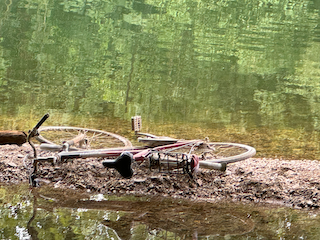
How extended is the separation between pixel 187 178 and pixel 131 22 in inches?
896

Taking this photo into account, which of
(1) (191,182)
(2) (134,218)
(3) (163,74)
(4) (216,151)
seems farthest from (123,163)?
(3) (163,74)

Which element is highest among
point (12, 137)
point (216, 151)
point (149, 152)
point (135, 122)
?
point (135, 122)

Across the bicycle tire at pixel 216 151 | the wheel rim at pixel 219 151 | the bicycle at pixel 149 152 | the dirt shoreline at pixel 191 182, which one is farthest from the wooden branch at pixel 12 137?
the wheel rim at pixel 219 151

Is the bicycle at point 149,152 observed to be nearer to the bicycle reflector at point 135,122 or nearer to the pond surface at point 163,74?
the bicycle reflector at point 135,122

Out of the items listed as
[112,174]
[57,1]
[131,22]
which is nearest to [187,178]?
[112,174]

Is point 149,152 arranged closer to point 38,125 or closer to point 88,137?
point 38,125

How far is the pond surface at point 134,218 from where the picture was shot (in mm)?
5281

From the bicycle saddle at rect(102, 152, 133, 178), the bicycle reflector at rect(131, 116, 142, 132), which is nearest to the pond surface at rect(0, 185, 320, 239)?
the bicycle saddle at rect(102, 152, 133, 178)

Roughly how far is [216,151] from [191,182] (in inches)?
46.8

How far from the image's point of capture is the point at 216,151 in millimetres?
7805

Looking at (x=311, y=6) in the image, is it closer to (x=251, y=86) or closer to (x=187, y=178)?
(x=251, y=86)

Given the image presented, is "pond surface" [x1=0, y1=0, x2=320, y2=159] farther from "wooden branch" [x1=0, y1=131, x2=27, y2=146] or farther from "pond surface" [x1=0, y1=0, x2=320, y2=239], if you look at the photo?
"wooden branch" [x1=0, y1=131, x2=27, y2=146]

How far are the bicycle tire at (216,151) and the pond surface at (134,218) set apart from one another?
2.93 ft

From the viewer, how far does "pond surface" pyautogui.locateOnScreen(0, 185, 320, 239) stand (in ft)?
17.3
